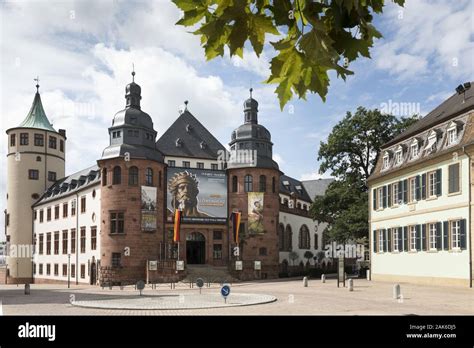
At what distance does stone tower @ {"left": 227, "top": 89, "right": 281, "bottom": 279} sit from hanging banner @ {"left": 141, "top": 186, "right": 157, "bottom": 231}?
8.19 m

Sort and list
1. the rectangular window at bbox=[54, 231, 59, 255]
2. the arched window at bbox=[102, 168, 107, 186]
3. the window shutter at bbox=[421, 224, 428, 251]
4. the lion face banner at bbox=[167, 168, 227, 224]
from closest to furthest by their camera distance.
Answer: the window shutter at bbox=[421, 224, 428, 251] < the arched window at bbox=[102, 168, 107, 186] < the lion face banner at bbox=[167, 168, 227, 224] < the rectangular window at bbox=[54, 231, 59, 255]

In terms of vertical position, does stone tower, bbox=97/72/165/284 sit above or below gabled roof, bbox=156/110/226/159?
below

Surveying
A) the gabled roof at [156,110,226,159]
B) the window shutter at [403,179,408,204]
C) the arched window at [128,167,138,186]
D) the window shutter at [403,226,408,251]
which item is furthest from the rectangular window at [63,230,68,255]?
the window shutter at [403,179,408,204]

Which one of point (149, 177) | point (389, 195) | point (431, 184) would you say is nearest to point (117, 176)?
point (149, 177)

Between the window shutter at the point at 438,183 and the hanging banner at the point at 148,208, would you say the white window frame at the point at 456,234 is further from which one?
the hanging banner at the point at 148,208

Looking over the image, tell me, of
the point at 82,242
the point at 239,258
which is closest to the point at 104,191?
the point at 82,242

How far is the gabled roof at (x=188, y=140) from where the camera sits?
6269cm

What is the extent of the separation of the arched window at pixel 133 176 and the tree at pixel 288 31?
4610cm

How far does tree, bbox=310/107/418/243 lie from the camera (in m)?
51.0

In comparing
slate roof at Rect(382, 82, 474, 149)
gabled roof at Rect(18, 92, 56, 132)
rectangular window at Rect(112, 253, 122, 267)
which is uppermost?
gabled roof at Rect(18, 92, 56, 132)

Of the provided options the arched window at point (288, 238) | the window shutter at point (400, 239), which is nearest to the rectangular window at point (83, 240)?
the arched window at point (288, 238)

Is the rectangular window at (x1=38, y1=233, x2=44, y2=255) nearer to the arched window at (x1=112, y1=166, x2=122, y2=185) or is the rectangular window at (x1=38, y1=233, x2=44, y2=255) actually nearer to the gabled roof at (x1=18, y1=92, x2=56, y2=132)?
the gabled roof at (x1=18, y1=92, x2=56, y2=132)
